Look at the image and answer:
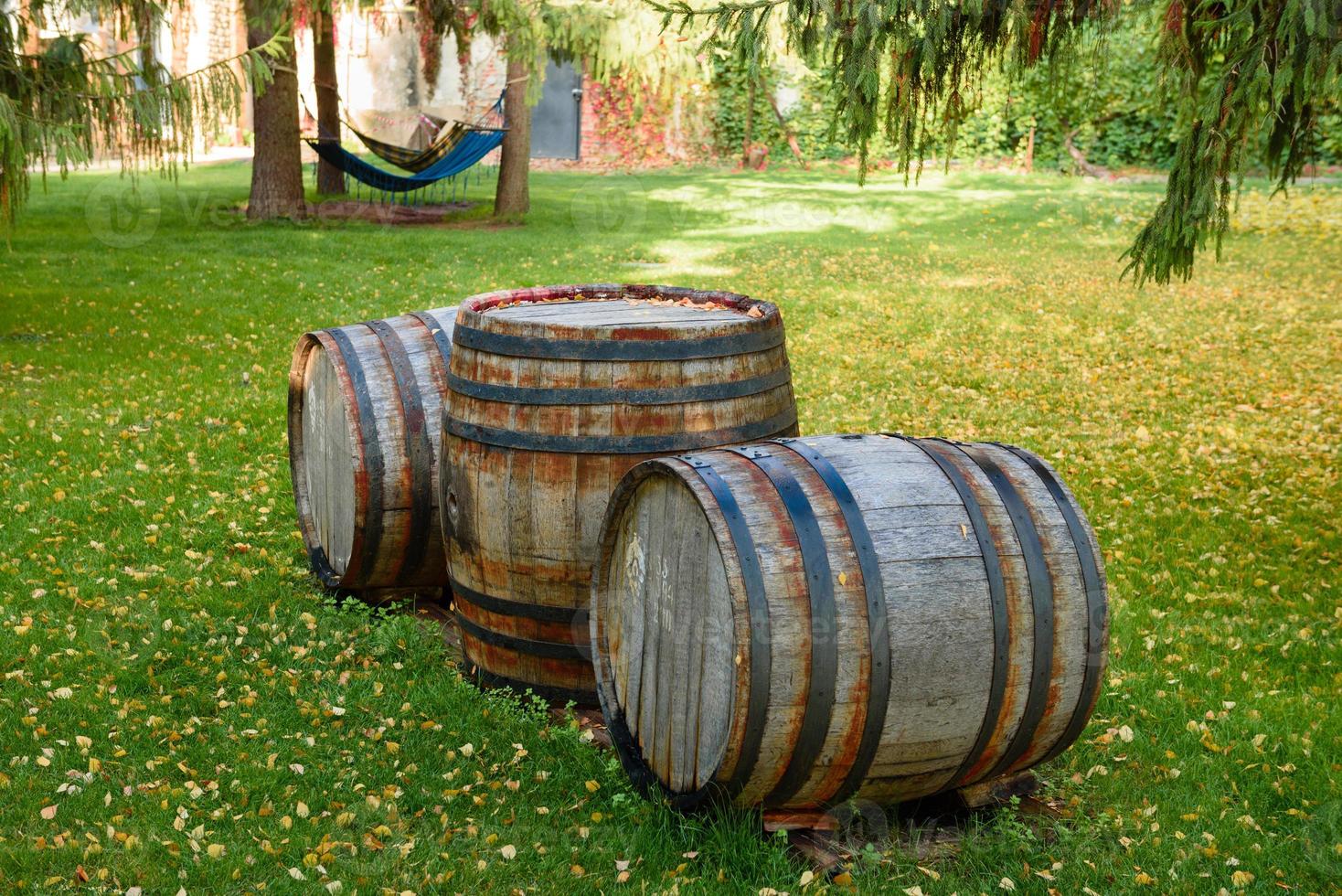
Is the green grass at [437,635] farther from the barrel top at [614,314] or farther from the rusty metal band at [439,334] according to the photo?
the barrel top at [614,314]

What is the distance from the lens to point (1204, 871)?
10.9 feet

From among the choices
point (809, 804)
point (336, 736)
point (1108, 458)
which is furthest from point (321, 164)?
point (809, 804)

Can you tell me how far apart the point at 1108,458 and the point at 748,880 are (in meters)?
5.06

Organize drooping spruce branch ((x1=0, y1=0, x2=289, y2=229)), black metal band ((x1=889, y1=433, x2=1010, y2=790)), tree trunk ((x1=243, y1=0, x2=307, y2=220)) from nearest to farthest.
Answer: black metal band ((x1=889, y1=433, x2=1010, y2=790)), drooping spruce branch ((x1=0, y1=0, x2=289, y2=229)), tree trunk ((x1=243, y1=0, x2=307, y2=220))

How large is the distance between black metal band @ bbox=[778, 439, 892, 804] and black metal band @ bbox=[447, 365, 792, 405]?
0.77 meters

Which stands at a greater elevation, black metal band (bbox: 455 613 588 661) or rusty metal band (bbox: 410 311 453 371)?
rusty metal band (bbox: 410 311 453 371)

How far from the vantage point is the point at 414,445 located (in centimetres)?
455

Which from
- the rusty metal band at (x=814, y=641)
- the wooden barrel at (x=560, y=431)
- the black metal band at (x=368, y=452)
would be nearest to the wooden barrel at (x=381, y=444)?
the black metal band at (x=368, y=452)

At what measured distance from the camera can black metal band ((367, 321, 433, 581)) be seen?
4562 millimetres

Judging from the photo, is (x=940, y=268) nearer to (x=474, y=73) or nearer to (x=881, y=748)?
(x=881, y=748)

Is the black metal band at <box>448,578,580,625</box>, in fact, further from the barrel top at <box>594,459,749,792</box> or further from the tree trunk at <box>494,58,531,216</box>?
the tree trunk at <box>494,58,531,216</box>

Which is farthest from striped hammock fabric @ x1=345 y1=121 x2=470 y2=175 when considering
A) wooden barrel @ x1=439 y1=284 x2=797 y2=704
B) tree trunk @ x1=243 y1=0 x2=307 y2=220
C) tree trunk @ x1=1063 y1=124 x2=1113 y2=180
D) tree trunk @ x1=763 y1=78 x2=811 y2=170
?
tree trunk @ x1=1063 y1=124 x2=1113 y2=180

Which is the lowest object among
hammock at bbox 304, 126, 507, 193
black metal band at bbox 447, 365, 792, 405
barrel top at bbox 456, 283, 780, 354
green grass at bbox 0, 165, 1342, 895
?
green grass at bbox 0, 165, 1342, 895

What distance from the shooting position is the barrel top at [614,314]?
3738 millimetres
